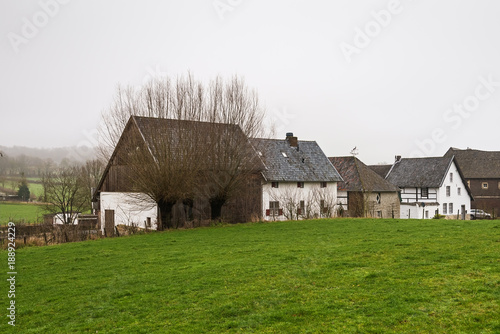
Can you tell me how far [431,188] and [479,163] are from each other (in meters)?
16.6

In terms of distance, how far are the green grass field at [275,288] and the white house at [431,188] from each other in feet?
97.5

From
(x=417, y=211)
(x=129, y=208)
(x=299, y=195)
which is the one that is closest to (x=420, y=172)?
(x=417, y=211)

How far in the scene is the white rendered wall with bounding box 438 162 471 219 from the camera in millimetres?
47875

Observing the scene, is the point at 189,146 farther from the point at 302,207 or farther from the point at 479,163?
the point at 479,163

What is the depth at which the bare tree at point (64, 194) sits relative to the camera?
48844mm

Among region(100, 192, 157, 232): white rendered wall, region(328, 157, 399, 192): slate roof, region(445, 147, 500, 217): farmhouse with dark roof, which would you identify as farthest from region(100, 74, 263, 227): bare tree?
region(445, 147, 500, 217): farmhouse with dark roof

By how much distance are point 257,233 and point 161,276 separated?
1079 centimetres

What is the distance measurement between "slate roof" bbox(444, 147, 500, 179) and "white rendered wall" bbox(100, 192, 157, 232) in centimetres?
4207

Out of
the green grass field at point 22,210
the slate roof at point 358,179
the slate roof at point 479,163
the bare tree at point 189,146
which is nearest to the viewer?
the bare tree at point 189,146

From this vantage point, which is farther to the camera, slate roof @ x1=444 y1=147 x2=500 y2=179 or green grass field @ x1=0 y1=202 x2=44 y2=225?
slate roof @ x1=444 y1=147 x2=500 y2=179

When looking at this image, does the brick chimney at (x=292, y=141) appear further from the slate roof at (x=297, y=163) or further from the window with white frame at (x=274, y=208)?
the window with white frame at (x=274, y=208)

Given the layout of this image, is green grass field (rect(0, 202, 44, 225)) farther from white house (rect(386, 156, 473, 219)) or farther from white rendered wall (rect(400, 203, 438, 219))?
white house (rect(386, 156, 473, 219))

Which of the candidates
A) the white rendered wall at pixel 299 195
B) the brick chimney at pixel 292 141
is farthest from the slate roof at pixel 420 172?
the brick chimney at pixel 292 141

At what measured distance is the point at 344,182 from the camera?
143ft
